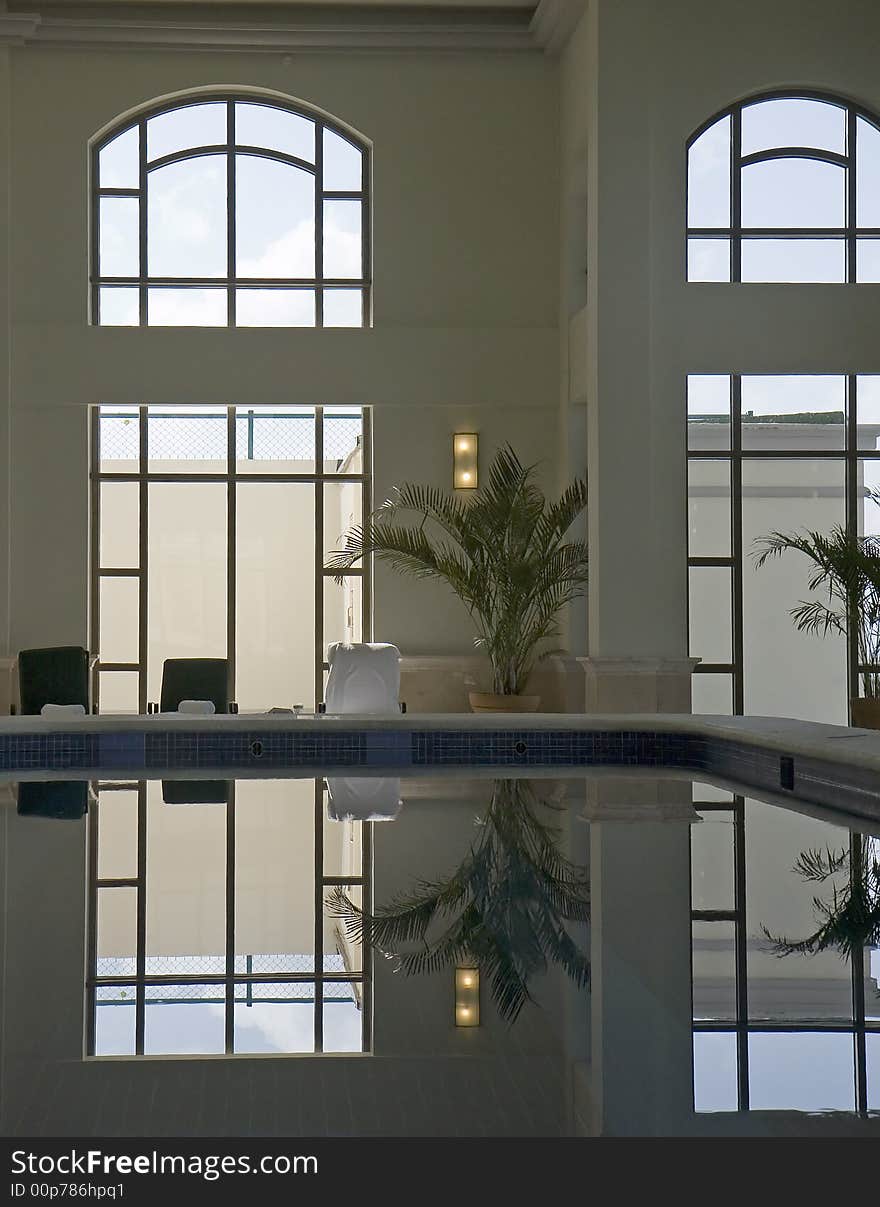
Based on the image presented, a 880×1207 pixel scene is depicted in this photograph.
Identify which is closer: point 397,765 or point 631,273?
point 397,765

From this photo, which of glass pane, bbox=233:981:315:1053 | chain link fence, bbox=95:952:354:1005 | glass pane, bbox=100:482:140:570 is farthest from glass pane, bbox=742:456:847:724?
glass pane, bbox=233:981:315:1053

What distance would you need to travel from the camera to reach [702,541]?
36.9 feet

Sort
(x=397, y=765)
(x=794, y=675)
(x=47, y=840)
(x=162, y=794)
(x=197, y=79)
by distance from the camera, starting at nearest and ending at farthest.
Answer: (x=47, y=840), (x=162, y=794), (x=397, y=765), (x=794, y=675), (x=197, y=79)

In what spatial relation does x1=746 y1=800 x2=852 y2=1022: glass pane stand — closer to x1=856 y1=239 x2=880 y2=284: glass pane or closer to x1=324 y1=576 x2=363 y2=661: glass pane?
x1=856 y1=239 x2=880 y2=284: glass pane

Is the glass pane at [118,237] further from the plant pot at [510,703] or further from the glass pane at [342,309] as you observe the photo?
the plant pot at [510,703]

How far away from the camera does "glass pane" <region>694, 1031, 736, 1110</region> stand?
2.12 m

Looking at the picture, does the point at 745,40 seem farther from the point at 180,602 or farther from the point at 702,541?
the point at 180,602

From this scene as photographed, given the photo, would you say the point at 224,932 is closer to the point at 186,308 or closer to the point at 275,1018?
the point at 275,1018

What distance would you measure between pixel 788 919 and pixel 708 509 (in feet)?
26.4

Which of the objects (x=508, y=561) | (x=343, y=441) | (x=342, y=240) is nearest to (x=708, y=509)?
(x=508, y=561)

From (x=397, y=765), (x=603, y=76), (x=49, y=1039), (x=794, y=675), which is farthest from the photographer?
(x=794, y=675)

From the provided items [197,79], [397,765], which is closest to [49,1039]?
[397,765]

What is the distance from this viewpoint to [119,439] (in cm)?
1239

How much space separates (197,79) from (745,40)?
191 inches
